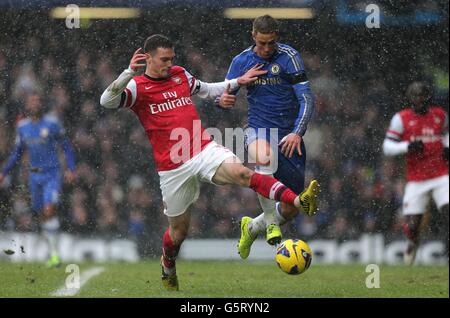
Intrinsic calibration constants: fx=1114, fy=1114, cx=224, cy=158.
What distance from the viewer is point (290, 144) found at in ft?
31.1

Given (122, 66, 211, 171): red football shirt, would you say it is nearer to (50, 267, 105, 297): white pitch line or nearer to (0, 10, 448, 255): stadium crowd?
(50, 267, 105, 297): white pitch line

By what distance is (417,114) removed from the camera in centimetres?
1302

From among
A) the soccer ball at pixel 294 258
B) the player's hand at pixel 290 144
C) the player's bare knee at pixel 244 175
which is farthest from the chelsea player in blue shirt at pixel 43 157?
the soccer ball at pixel 294 258

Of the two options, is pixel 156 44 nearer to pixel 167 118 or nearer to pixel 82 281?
pixel 167 118

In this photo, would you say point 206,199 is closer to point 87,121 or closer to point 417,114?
point 87,121

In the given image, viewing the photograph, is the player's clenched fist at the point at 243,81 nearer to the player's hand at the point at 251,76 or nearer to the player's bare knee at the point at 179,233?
the player's hand at the point at 251,76

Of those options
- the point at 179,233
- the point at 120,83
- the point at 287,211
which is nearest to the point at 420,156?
the point at 287,211

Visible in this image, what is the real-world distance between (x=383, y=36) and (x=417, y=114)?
8.09ft

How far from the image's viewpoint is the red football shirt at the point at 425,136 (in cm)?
1299

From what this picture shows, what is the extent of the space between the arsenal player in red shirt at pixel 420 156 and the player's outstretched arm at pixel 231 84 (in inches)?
149

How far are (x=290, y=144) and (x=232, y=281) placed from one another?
6.87 ft

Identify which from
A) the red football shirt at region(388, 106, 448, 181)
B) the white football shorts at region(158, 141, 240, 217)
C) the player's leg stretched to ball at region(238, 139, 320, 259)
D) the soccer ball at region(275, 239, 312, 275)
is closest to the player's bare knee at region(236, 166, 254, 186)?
the white football shorts at region(158, 141, 240, 217)

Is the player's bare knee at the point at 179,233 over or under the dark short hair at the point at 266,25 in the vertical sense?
under

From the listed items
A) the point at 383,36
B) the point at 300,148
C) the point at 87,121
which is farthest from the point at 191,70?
the point at 300,148
